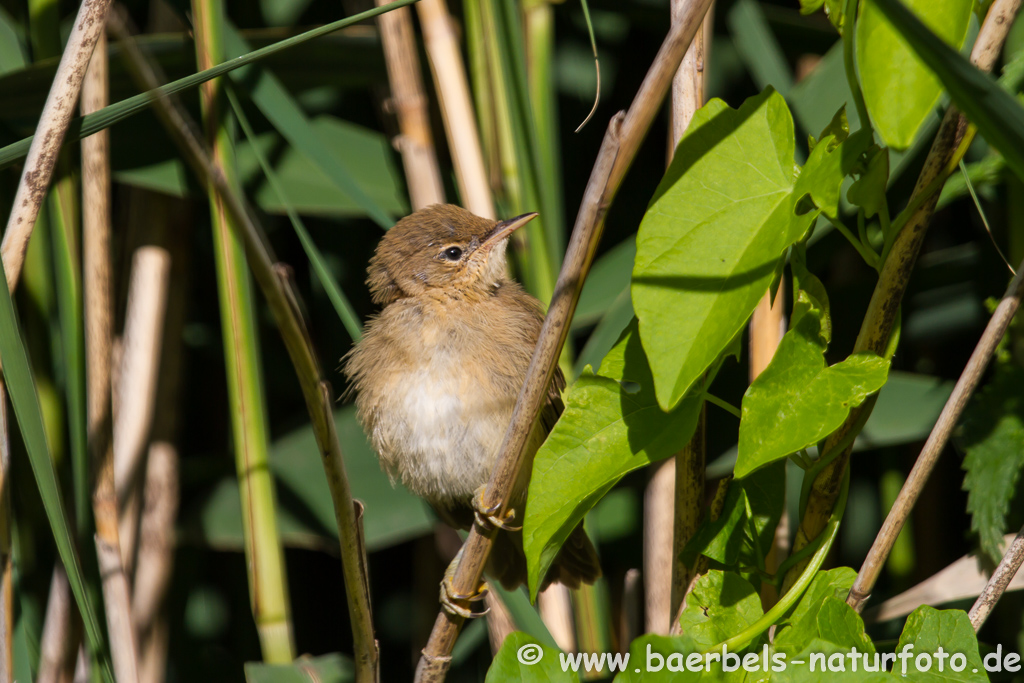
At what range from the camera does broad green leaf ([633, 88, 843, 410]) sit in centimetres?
90

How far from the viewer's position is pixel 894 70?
89 centimetres

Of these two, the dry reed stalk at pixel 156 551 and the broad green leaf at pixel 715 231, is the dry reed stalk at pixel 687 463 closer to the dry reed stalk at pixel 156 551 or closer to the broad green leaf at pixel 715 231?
the broad green leaf at pixel 715 231

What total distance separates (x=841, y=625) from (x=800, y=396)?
11.1 inches

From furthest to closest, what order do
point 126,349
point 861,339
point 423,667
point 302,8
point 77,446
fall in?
1. point 302,8
2. point 126,349
3. point 77,446
4. point 423,667
5. point 861,339

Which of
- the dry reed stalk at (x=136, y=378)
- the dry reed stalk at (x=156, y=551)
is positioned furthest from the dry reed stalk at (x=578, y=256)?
the dry reed stalk at (x=156, y=551)

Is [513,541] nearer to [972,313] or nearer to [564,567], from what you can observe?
[564,567]

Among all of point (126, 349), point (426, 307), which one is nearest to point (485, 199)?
point (426, 307)

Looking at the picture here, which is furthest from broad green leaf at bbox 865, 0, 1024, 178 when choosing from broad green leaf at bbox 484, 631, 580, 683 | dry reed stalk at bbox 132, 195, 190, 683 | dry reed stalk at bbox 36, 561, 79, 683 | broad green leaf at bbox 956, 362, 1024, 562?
dry reed stalk at bbox 132, 195, 190, 683

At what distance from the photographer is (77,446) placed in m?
1.60

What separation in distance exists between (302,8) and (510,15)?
3.24 ft

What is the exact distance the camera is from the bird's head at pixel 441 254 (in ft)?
6.72

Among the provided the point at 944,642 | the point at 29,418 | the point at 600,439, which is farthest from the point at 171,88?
the point at 944,642

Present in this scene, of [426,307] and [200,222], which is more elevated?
[200,222]

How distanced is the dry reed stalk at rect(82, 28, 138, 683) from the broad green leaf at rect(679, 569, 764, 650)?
127 centimetres
